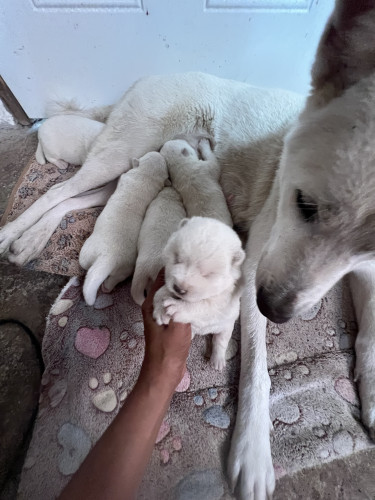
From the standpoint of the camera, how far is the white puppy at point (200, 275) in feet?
3.45

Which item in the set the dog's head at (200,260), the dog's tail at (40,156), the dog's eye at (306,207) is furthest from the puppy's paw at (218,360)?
the dog's tail at (40,156)

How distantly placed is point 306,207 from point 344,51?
0.53 meters

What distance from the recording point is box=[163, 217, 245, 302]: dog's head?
105 centimetres

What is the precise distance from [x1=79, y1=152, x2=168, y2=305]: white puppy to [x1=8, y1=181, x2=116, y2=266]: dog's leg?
469 mm

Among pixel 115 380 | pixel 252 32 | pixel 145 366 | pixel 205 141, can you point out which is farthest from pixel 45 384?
pixel 252 32

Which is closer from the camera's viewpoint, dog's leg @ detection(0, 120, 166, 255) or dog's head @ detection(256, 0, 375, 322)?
dog's head @ detection(256, 0, 375, 322)

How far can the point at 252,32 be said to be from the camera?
223 centimetres

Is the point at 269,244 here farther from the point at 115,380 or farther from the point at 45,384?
the point at 45,384

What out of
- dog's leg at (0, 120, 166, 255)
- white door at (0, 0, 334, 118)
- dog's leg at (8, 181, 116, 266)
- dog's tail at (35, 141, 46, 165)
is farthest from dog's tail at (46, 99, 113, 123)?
dog's leg at (8, 181, 116, 266)

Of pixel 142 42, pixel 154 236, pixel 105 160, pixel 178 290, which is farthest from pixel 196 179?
pixel 142 42

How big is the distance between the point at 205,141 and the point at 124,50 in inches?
36.8

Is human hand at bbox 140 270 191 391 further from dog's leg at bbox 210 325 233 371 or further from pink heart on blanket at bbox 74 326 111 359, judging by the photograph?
pink heart on blanket at bbox 74 326 111 359

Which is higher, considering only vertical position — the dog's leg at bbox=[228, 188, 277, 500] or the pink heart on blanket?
the pink heart on blanket

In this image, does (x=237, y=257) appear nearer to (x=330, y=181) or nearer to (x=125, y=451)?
(x=330, y=181)
